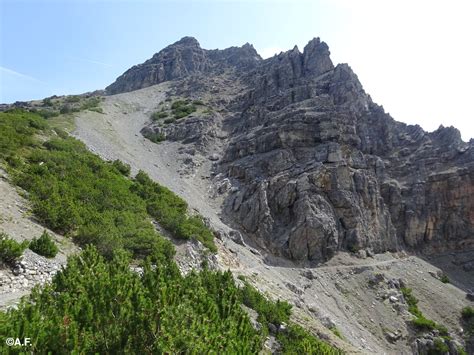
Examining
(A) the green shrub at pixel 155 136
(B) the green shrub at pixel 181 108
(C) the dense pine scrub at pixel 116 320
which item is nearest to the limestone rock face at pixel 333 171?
(A) the green shrub at pixel 155 136

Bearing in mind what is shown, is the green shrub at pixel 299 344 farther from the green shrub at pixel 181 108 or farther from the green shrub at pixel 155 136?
the green shrub at pixel 181 108

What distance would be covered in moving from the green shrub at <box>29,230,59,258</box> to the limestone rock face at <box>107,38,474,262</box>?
28.0 metres

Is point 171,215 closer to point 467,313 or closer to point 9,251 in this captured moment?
point 9,251

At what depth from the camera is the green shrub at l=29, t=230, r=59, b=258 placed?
13.4m

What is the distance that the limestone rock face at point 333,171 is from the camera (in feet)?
135

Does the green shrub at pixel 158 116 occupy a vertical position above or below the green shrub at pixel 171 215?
above

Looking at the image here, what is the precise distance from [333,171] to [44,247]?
3794 cm

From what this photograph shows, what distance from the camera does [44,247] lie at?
44.2ft

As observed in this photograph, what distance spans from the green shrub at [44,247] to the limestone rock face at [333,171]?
2799cm

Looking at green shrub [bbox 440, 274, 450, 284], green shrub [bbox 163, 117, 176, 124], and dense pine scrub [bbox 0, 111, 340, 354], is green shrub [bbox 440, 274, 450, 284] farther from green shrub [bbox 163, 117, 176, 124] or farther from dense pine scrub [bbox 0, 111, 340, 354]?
green shrub [bbox 163, 117, 176, 124]

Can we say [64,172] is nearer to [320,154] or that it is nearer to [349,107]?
[320,154]

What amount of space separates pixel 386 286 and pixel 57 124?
43248mm

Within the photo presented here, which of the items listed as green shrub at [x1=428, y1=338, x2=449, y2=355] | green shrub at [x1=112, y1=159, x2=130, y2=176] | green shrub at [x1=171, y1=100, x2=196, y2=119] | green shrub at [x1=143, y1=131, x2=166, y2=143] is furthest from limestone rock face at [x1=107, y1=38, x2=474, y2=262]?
green shrub at [x1=112, y1=159, x2=130, y2=176]

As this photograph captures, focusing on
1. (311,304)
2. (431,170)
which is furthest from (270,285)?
(431,170)
